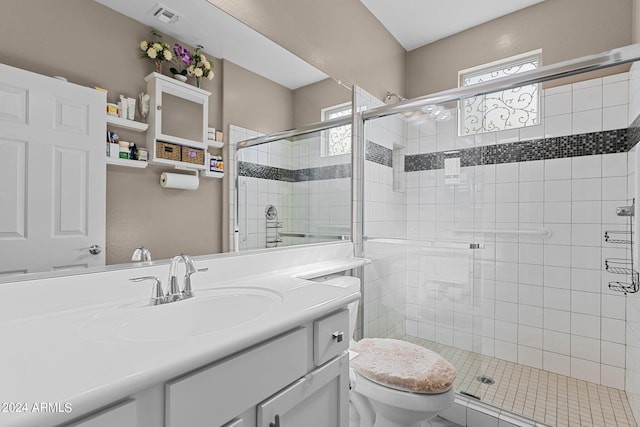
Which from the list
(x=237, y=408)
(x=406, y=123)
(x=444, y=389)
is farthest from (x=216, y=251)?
(x=406, y=123)

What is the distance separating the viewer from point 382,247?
2314mm

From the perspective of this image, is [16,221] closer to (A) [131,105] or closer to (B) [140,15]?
(A) [131,105]

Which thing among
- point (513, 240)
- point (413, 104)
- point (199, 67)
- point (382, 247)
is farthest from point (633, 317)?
point (199, 67)

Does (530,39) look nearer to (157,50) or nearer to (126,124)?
(157,50)

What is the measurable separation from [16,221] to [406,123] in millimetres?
2065

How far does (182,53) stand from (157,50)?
0.11 m

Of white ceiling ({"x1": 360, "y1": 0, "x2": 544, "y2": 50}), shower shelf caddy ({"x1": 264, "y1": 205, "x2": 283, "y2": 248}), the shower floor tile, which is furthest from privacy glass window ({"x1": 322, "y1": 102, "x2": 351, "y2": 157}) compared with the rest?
the shower floor tile

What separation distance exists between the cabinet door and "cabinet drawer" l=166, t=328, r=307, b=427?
0.03 m

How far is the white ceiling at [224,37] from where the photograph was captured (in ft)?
3.57

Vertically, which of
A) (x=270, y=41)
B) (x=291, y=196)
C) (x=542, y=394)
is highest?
(x=270, y=41)

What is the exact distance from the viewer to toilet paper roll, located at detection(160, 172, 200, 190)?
1134 mm

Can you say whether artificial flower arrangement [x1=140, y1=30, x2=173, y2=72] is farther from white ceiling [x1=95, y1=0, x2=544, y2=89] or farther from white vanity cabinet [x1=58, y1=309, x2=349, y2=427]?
white vanity cabinet [x1=58, y1=309, x2=349, y2=427]

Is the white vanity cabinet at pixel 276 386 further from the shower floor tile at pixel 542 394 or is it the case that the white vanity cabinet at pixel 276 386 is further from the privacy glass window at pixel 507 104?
the privacy glass window at pixel 507 104

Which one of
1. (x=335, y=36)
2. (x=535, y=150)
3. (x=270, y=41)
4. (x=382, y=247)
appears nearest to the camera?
(x=270, y=41)
